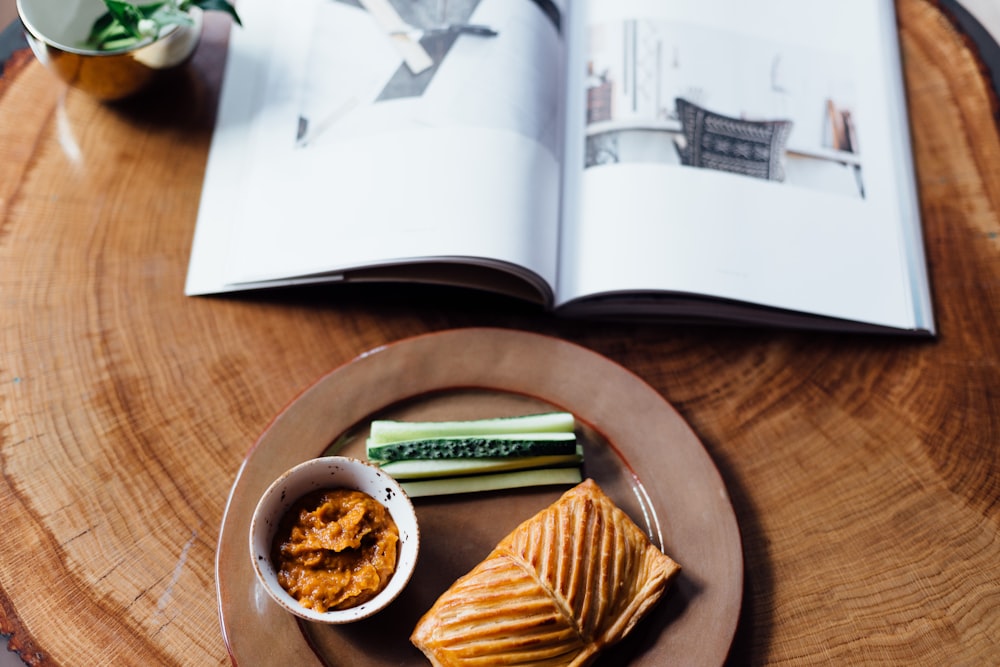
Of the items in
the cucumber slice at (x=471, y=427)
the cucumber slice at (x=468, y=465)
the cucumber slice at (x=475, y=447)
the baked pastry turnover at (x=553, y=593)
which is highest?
the cucumber slice at (x=471, y=427)

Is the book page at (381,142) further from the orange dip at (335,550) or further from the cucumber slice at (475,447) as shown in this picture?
the orange dip at (335,550)

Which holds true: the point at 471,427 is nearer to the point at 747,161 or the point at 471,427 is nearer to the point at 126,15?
the point at 747,161

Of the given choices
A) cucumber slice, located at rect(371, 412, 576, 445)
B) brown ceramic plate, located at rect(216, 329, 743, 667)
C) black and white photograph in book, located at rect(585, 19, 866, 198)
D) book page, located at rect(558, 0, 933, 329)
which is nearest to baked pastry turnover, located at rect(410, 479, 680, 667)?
brown ceramic plate, located at rect(216, 329, 743, 667)

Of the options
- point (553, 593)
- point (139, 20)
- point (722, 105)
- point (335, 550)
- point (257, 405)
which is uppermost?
point (139, 20)

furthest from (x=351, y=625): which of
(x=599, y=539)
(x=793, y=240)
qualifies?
(x=793, y=240)

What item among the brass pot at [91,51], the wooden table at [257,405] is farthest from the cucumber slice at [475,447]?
the brass pot at [91,51]

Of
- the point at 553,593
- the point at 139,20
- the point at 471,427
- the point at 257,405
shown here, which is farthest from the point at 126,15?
the point at 553,593
